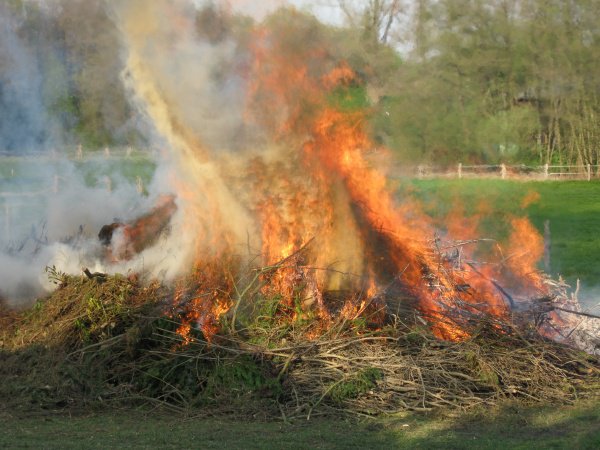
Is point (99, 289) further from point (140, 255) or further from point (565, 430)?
point (565, 430)

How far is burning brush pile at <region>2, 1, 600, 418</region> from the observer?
29.9ft

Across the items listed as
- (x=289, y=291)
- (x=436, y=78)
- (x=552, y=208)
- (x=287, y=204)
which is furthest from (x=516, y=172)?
(x=289, y=291)

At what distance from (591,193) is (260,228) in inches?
857

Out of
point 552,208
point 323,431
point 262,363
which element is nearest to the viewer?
point 323,431

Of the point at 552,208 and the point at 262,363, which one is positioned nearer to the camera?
the point at 262,363

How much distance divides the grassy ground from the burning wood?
3.51 m

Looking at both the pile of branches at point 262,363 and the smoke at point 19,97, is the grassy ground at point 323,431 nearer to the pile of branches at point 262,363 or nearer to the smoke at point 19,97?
the pile of branches at point 262,363

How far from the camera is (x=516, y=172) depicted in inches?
1099

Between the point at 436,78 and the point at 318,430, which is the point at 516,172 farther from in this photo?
the point at 318,430

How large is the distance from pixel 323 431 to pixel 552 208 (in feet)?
71.4

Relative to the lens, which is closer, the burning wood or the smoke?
the burning wood

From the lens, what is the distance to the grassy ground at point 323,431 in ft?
24.6

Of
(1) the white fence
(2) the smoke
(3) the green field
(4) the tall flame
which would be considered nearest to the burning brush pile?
(4) the tall flame

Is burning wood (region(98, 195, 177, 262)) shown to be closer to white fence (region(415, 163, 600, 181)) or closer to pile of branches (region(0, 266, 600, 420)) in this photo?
pile of branches (region(0, 266, 600, 420))
